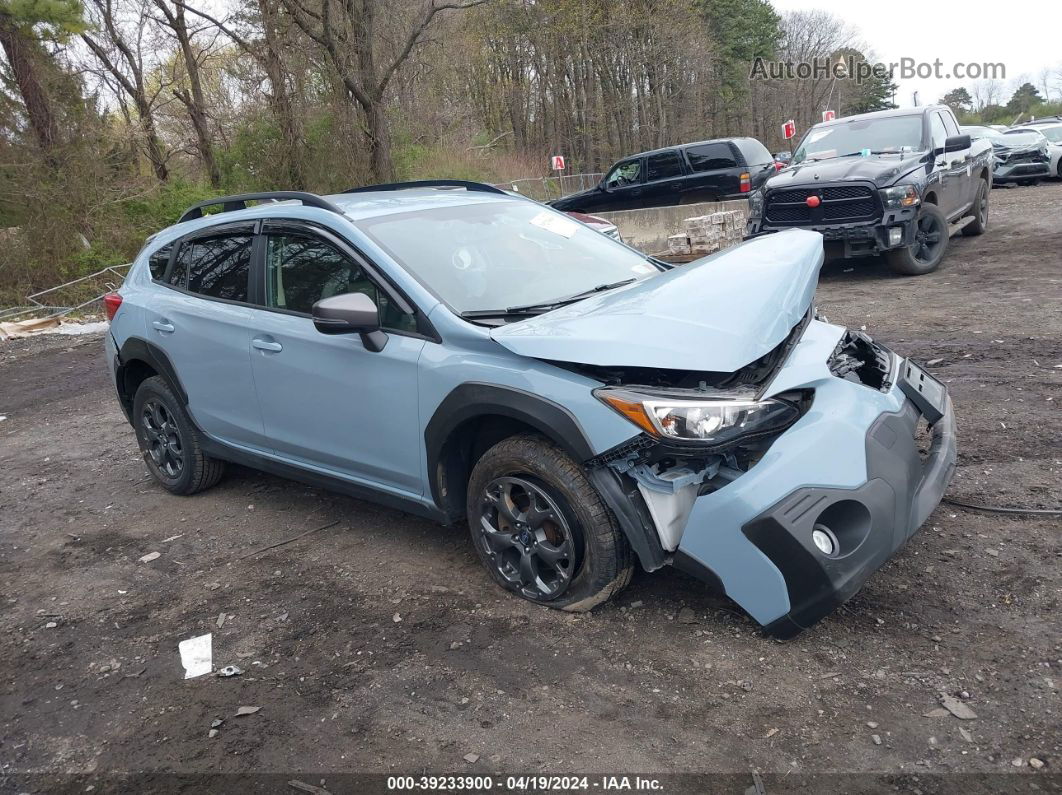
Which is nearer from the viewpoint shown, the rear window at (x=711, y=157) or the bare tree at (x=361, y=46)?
the rear window at (x=711, y=157)

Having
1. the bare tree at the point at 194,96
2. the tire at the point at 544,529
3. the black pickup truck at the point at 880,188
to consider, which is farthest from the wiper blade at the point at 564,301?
the bare tree at the point at 194,96

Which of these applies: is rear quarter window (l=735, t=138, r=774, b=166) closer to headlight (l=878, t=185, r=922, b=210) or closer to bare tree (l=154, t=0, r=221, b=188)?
headlight (l=878, t=185, r=922, b=210)

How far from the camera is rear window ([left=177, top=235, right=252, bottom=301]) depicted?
4730mm

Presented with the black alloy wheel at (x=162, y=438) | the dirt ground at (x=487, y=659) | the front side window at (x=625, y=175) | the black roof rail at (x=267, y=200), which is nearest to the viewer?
the dirt ground at (x=487, y=659)

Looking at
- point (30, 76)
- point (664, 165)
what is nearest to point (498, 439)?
point (664, 165)

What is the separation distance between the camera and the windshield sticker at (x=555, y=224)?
4676 mm

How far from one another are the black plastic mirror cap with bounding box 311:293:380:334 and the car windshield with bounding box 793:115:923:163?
893cm

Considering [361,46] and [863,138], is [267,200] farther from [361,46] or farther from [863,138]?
[361,46]

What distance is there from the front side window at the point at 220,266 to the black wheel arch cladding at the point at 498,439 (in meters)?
1.66

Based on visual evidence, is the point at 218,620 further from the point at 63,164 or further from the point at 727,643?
the point at 63,164

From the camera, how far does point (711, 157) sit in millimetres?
17812

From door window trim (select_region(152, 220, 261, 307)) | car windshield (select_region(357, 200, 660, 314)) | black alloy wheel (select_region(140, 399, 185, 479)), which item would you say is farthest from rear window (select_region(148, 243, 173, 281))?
car windshield (select_region(357, 200, 660, 314))

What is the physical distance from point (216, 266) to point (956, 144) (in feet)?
30.8

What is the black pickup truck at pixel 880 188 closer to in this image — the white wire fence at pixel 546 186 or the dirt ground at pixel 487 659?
the dirt ground at pixel 487 659
